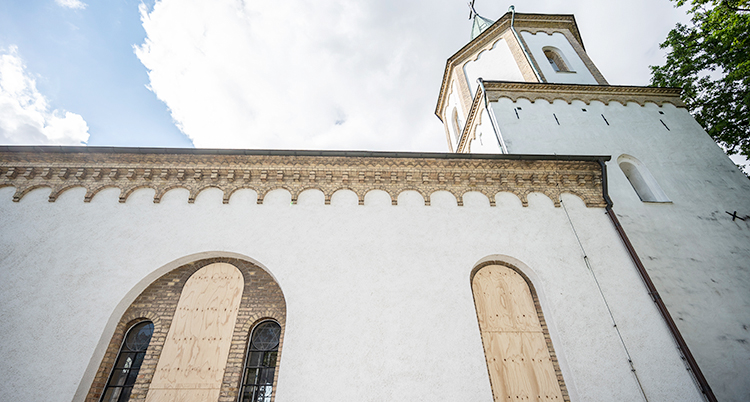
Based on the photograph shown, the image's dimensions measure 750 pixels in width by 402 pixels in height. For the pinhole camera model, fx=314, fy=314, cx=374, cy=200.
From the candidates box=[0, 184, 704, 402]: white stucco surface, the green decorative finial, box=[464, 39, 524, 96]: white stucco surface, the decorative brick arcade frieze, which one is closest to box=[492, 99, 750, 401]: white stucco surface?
box=[0, 184, 704, 402]: white stucco surface

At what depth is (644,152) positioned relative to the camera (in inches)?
336

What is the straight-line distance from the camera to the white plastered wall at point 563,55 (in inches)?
418

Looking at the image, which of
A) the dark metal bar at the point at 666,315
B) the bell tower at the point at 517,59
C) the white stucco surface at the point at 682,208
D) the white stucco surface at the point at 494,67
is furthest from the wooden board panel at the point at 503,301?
the white stucco surface at the point at 494,67

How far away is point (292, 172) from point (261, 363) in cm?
355

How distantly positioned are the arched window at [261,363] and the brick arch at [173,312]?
0.48ft

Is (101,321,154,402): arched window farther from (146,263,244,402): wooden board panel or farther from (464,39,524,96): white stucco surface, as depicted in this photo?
(464,39,524,96): white stucco surface

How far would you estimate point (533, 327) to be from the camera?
543cm

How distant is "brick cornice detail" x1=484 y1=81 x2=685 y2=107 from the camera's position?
384 inches

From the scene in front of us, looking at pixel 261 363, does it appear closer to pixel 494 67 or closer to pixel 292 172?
pixel 292 172

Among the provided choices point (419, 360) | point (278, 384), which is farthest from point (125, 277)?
point (419, 360)

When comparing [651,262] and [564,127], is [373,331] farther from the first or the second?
[564,127]

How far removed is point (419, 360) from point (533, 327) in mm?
2194

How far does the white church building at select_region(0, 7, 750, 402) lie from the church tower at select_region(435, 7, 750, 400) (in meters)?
0.06

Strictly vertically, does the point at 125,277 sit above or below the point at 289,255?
below
